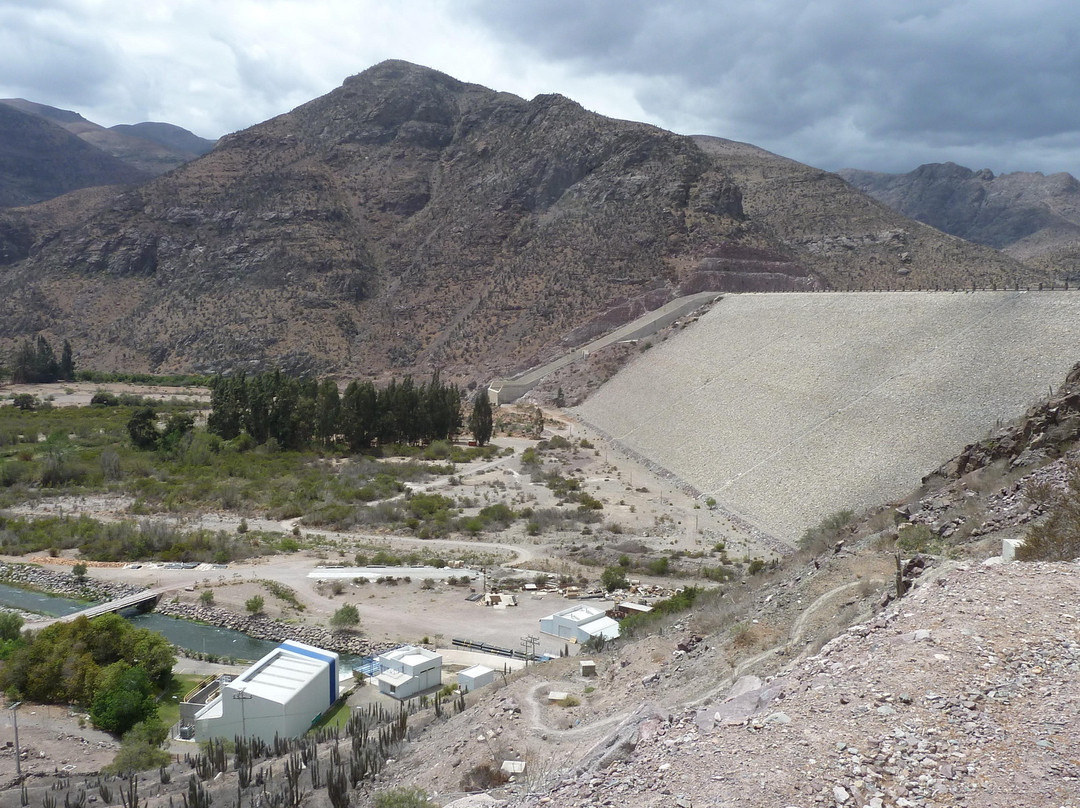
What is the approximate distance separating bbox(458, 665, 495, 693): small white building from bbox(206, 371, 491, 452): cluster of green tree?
33.6m

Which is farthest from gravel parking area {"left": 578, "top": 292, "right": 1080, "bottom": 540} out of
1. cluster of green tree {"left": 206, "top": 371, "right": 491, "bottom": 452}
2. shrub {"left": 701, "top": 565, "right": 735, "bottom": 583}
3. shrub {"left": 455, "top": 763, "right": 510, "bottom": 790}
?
shrub {"left": 455, "top": 763, "right": 510, "bottom": 790}

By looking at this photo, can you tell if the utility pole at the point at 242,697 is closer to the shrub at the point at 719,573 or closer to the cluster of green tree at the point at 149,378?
the shrub at the point at 719,573

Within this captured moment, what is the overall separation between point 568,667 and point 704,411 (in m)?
30.5

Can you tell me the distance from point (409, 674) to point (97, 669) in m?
7.42

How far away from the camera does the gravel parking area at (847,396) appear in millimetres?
27078

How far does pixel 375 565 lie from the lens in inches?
1099

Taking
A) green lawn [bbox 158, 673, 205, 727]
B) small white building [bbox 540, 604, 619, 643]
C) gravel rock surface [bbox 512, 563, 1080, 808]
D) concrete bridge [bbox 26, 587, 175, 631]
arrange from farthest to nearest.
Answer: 1. concrete bridge [bbox 26, 587, 175, 631]
2. small white building [bbox 540, 604, 619, 643]
3. green lawn [bbox 158, 673, 205, 727]
4. gravel rock surface [bbox 512, 563, 1080, 808]

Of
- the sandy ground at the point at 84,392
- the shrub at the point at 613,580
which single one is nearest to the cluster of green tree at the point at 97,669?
the shrub at the point at 613,580

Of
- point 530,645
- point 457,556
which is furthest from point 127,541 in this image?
point 530,645

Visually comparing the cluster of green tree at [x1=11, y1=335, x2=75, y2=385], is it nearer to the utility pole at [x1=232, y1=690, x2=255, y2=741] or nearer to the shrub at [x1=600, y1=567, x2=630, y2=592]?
the shrub at [x1=600, y1=567, x2=630, y2=592]

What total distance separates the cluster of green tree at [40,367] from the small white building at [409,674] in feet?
267

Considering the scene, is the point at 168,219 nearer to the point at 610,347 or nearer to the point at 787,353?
the point at 610,347

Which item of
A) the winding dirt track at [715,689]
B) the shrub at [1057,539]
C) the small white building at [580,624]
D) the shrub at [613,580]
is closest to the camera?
the shrub at [1057,539]

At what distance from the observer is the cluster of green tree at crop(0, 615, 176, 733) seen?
16922mm
